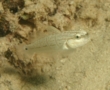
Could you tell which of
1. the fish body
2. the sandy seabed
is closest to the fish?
the fish body

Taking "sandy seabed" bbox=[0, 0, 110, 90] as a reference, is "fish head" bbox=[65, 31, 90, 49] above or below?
above

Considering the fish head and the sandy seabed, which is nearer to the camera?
the fish head

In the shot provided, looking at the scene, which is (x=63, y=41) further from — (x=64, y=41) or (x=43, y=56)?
(x=43, y=56)

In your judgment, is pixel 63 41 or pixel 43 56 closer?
pixel 63 41

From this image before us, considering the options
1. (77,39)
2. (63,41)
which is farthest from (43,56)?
(77,39)

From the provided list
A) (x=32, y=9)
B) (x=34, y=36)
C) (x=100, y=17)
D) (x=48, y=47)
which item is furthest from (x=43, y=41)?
(x=100, y=17)

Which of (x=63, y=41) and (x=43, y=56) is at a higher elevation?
(x=63, y=41)

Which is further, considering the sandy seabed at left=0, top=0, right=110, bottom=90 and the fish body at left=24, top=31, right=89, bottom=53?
the sandy seabed at left=0, top=0, right=110, bottom=90

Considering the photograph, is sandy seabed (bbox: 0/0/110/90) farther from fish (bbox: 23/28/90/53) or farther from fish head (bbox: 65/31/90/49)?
fish head (bbox: 65/31/90/49)

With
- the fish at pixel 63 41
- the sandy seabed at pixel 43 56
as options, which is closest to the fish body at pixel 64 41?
the fish at pixel 63 41
